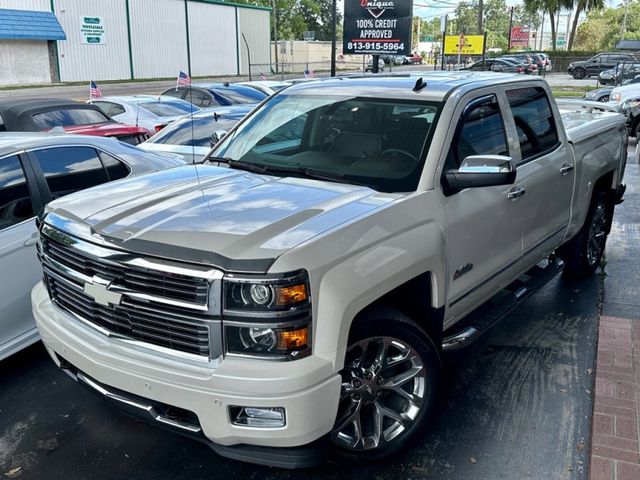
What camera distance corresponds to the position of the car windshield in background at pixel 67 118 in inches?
360

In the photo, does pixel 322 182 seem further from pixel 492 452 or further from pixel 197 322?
pixel 492 452

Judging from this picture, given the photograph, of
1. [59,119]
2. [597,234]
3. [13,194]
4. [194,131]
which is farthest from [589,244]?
[59,119]

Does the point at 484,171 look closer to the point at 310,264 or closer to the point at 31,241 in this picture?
the point at 310,264

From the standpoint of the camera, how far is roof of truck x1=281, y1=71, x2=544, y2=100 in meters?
4.04

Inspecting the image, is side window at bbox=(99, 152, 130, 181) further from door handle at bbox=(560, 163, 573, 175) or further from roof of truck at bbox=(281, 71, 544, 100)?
door handle at bbox=(560, 163, 573, 175)

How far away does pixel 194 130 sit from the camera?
8531 mm

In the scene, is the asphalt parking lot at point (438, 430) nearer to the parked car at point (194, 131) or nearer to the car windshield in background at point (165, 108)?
the parked car at point (194, 131)

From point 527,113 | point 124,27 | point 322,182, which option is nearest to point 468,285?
point 322,182

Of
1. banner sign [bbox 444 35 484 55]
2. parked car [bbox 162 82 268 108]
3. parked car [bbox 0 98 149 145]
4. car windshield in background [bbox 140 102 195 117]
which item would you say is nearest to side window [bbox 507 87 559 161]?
parked car [bbox 0 98 149 145]

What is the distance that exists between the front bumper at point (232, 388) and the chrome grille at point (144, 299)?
0.09m

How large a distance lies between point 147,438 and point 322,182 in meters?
1.77

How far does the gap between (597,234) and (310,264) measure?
4.49 meters

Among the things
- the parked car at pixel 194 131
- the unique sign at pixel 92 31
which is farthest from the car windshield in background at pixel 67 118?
the unique sign at pixel 92 31

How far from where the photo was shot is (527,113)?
474 centimetres
